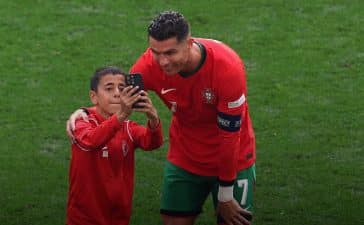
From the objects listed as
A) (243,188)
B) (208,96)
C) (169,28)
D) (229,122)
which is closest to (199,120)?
(208,96)

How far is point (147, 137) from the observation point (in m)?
6.87

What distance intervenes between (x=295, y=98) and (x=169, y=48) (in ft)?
21.6

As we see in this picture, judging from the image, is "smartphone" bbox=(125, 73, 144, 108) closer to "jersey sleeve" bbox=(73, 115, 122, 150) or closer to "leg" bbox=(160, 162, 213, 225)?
"jersey sleeve" bbox=(73, 115, 122, 150)

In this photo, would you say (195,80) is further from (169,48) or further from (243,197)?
(243,197)

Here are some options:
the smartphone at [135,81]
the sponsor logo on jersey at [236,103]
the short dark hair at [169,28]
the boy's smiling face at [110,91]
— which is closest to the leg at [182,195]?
the boy's smiling face at [110,91]

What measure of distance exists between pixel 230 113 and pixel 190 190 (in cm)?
102

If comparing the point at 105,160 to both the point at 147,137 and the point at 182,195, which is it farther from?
the point at 182,195

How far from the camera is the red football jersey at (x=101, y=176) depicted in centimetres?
681

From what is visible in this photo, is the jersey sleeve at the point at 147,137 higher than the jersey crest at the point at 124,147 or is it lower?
higher

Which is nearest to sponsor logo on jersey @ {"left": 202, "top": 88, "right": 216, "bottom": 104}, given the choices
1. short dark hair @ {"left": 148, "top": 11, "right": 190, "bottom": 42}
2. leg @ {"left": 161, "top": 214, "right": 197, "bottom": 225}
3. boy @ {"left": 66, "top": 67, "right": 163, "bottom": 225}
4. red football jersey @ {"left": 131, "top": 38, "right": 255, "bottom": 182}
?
red football jersey @ {"left": 131, "top": 38, "right": 255, "bottom": 182}

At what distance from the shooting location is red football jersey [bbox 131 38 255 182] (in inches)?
257

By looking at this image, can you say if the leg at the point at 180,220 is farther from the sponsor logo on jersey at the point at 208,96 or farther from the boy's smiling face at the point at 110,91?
the sponsor logo on jersey at the point at 208,96

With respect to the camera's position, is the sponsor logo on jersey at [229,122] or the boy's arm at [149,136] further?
the boy's arm at [149,136]

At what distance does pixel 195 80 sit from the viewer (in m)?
6.63
